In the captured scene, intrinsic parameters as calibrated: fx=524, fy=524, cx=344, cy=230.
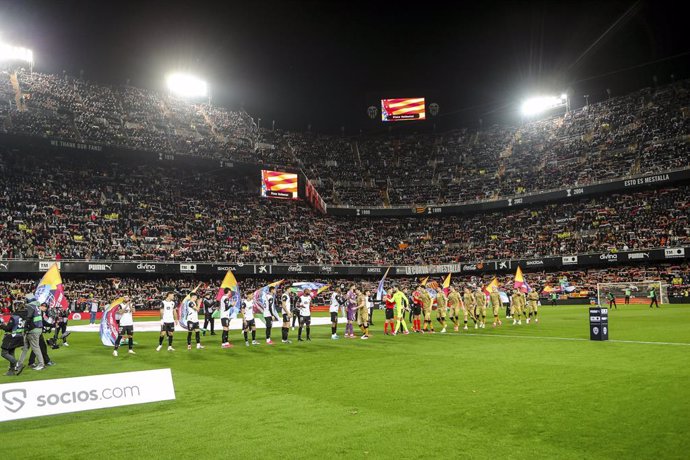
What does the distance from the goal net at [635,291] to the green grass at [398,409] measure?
32.7m

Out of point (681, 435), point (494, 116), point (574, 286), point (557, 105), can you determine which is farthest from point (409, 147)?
point (681, 435)

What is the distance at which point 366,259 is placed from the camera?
200 feet

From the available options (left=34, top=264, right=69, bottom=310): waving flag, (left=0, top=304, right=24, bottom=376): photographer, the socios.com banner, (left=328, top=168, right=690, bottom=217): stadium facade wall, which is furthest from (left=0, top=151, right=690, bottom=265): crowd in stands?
the socios.com banner

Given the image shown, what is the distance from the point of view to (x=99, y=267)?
44969 mm

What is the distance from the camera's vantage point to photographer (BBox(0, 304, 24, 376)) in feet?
44.0

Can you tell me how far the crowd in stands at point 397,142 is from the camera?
2060 inches

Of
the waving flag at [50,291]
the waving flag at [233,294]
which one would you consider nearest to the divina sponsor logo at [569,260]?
the waving flag at [233,294]

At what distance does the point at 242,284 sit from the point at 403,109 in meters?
32.2

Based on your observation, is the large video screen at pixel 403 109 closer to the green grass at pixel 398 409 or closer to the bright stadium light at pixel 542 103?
the bright stadium light at pixel 542 103

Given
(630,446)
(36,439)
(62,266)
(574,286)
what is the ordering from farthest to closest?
1. (574,286)
2. (62,266)
3. (36,439)
4. (630,446)

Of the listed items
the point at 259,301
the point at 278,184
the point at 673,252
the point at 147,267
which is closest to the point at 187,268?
the point at 147,267

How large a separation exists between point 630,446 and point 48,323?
674 inches

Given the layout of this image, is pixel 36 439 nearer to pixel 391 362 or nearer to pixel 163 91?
pixel 391 362

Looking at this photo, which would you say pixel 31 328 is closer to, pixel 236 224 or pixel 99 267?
pixel 99 267
